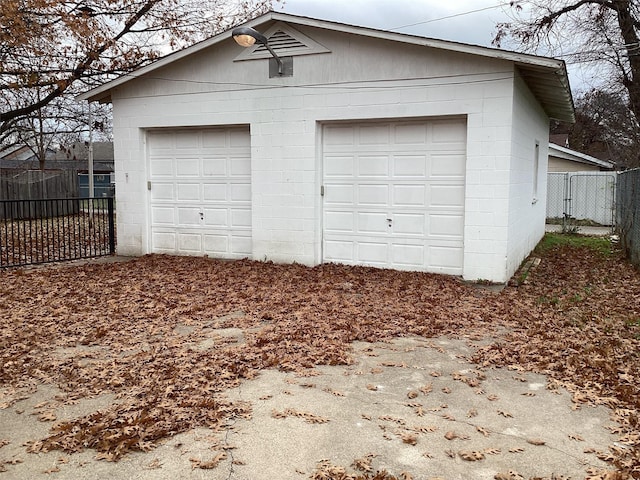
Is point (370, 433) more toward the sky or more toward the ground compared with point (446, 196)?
more toward the ground

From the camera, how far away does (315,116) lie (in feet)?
30.0

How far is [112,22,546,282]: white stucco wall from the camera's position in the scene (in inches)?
322

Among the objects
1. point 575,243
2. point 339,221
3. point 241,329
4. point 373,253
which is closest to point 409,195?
point 373,253

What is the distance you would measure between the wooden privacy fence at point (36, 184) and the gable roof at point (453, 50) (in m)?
10.4

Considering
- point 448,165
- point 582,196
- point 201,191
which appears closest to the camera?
point 448,165

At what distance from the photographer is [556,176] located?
2025 centimetres

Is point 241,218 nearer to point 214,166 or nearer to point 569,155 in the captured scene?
point 214,166

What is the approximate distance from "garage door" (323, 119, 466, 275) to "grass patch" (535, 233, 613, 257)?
4.63m

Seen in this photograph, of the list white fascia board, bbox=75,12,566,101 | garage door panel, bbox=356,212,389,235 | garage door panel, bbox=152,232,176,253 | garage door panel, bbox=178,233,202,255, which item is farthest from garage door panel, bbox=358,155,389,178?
garage door panel, bbox=152,232,176,253

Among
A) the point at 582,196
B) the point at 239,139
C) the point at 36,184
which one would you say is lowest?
the point at 582,196

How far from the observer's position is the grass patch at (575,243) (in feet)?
41.9

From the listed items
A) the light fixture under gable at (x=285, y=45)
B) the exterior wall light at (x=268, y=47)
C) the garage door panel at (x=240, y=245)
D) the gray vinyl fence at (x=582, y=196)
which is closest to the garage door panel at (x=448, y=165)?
the light fixture under gable at (x=285, y=45)

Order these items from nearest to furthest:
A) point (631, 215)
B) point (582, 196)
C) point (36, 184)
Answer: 1. point (631, 215)
2. point (36, 184)
3. point (582, 196)

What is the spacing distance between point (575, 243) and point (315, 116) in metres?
8.50
